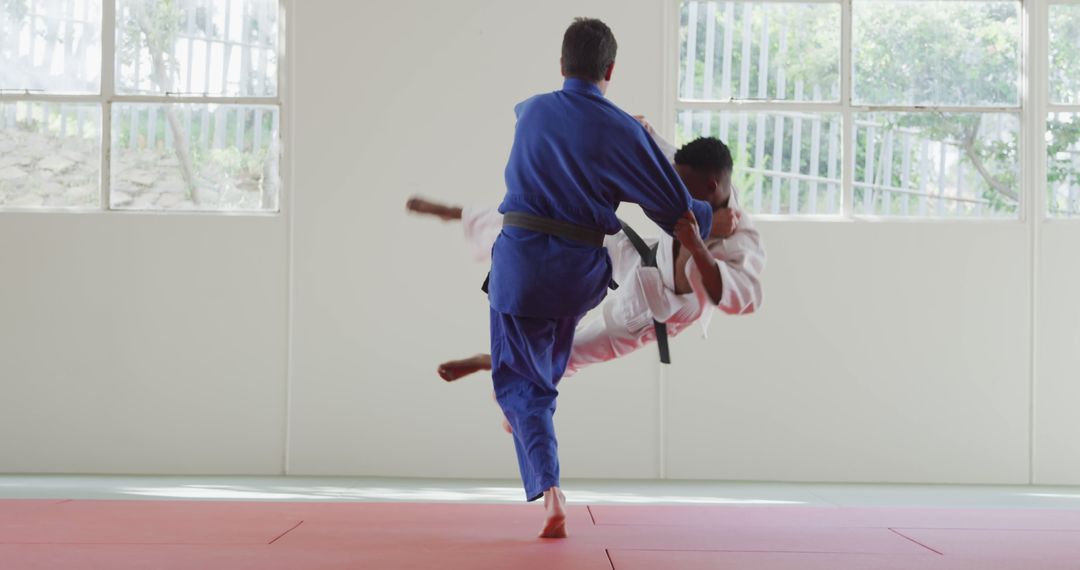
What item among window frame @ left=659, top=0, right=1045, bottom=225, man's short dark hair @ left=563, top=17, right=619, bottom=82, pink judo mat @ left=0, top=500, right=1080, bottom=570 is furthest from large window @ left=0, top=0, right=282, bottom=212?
man's short dark hair @ left=563, top=17, right=619, bottom=82

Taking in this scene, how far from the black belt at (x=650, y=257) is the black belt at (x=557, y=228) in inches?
4.1

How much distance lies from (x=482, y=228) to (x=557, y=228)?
40 centimetres

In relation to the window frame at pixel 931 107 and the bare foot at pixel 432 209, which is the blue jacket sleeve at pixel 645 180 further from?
the window frame at pixel 931 107

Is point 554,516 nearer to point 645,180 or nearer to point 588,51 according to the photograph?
point 645,180

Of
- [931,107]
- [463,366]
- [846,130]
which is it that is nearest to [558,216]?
[463,366]

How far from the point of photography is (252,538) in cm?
268

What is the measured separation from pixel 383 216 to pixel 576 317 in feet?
8.26

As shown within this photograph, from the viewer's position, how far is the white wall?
5.15 metres

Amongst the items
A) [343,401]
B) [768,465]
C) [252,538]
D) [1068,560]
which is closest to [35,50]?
[343,401]

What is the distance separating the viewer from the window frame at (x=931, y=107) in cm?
522

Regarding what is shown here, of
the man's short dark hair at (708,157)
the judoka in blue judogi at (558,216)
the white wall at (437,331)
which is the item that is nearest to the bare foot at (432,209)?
the judoka in blue judogi at (558,216)

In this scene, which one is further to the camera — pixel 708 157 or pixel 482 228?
pixel 482 228

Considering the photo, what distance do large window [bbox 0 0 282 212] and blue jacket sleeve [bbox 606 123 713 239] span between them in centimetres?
296

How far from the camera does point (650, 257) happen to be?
9.46 ft
